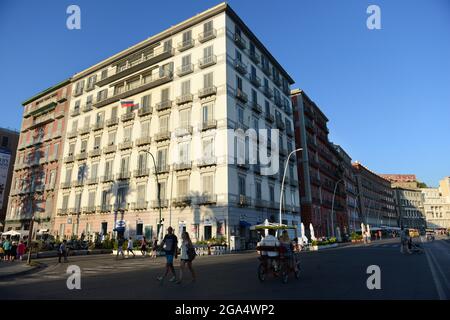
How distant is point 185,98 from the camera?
3278 centimetres

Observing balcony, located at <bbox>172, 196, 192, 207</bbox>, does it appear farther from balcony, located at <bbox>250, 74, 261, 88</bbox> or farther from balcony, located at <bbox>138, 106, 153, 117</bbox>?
balcony, located at <bbox>250, 74, 261, 88</bbox>

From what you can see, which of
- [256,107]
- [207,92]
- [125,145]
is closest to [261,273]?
[207,92]

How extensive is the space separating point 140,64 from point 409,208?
125099mm

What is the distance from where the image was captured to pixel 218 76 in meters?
31.0

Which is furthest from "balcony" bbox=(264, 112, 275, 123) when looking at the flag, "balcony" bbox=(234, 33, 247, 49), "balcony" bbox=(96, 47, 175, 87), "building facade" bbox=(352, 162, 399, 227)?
"building facade" bbox=(352, 162, 399, 227)

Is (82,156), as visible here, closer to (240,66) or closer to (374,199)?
(240,66)

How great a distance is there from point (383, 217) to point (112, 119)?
317 feet

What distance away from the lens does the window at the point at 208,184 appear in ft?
95.5

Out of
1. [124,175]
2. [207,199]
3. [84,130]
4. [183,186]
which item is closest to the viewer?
[207,199]

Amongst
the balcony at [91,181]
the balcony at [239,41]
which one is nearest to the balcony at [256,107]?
the balcony at [239,41]

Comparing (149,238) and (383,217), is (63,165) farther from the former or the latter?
(383,217)

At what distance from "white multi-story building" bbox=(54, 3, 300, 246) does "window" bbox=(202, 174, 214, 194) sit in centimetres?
10

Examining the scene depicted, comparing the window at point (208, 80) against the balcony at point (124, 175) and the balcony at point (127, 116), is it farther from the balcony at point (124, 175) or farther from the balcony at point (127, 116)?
the balcony at point (124, 175)
